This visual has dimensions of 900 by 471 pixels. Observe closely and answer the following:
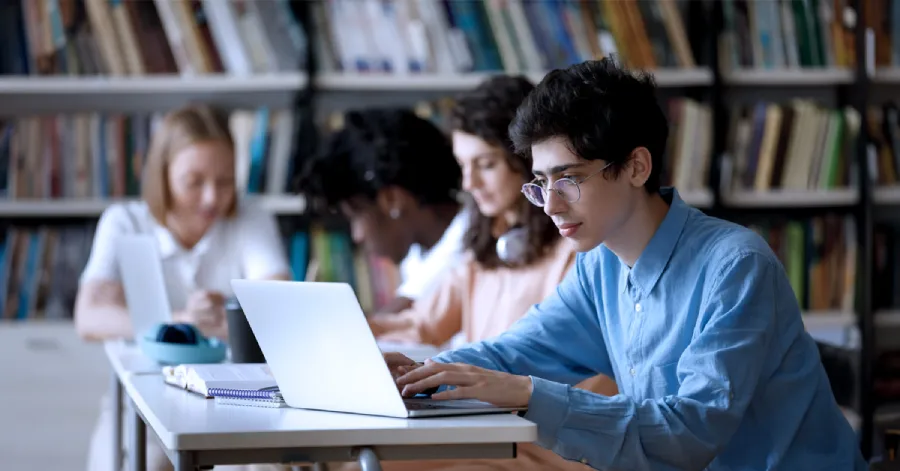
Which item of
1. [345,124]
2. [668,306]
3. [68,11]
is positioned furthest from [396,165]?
Answer: [668,306]

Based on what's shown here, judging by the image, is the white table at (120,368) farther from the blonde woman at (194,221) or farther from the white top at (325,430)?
the white top at (325,430)

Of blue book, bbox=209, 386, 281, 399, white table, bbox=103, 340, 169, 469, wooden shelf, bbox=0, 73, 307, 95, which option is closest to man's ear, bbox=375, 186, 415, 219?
wooden shelf, bbox=0, 73, 307, 95

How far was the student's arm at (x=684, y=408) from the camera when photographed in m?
1.33

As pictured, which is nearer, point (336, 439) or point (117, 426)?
point (336, 439)

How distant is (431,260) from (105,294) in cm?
78

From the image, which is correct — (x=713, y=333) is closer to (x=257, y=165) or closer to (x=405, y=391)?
(x=405, y=391)

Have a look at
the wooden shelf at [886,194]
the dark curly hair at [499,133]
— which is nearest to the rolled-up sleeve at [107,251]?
the dark curly hair at [499,133]

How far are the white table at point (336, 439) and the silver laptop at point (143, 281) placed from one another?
0.88 meters

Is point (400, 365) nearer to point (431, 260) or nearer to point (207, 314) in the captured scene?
point (207, 314)

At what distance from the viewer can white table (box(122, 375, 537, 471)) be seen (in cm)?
119

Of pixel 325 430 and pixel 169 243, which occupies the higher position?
pixel 169 243

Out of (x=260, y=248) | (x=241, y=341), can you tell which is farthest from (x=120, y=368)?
(x=260, y=248)

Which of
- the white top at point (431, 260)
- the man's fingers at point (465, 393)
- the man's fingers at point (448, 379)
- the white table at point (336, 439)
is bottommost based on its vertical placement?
the white table at point (336, 439)

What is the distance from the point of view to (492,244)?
2369 millimetres
